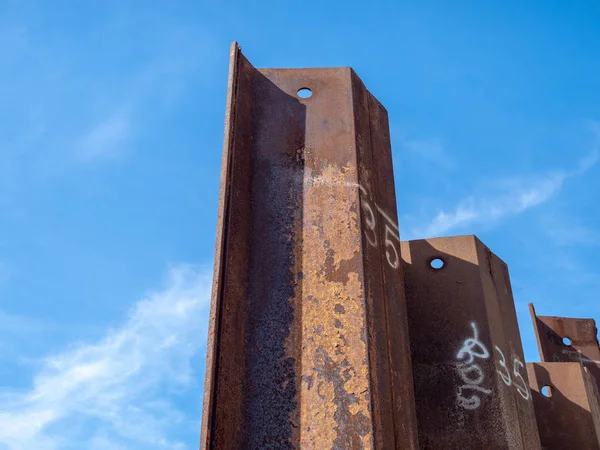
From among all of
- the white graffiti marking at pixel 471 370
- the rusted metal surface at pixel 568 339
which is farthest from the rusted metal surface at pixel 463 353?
the rusted metal surface at pixel 568 339

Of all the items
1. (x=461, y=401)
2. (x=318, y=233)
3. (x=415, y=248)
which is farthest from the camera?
(x=415, y=248)

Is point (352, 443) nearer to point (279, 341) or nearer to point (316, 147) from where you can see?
point (279, 341)

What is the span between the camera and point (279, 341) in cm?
334

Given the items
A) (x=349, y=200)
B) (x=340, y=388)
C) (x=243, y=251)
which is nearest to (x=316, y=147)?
(x=349, y=200)

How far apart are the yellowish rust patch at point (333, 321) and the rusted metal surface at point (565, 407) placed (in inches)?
142

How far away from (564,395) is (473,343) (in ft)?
6.82

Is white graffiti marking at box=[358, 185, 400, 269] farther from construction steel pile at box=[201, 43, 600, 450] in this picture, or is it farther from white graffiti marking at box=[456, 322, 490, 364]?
white graffiti marking at box=[456, 322, 490, 364]

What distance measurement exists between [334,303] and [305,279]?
0.69 ft

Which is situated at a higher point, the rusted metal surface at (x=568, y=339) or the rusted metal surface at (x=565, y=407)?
Answer: the rusted metal surface at (x=568, y=339)

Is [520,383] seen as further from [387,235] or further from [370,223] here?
[370,223]

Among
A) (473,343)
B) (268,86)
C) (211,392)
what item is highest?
(268,86)

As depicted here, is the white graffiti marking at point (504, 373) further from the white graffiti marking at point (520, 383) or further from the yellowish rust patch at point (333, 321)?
the yellowish rust patch at point (333, 321)

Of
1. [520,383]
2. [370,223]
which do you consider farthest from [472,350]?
[370,223]

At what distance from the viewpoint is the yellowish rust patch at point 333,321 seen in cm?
310
